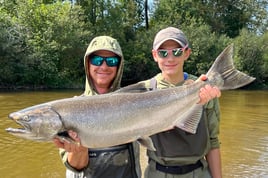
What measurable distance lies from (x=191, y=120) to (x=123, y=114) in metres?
0.64

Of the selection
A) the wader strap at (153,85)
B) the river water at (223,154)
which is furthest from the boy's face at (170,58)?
the river water at (223,154)

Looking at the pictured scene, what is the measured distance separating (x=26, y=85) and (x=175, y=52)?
3127 centimetres

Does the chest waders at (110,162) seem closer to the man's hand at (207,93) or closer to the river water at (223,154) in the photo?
the man's hand at (207,93)

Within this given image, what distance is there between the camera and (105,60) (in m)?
3.62

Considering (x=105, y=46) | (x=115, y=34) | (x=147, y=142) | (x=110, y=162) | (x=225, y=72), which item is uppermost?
(x=115, y=34)

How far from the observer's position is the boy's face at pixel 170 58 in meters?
3.50

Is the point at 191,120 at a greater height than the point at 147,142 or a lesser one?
greater

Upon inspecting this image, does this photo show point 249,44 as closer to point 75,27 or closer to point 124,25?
point 124,25

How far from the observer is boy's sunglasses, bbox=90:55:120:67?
3.62 metres

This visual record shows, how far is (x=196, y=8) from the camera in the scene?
55.0 meters

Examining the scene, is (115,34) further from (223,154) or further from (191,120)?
(191,120)

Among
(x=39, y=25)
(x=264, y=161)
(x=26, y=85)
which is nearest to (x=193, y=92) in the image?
(x=264, y=161)

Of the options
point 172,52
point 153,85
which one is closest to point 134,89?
point 153,85

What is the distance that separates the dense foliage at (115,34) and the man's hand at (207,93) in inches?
1151
